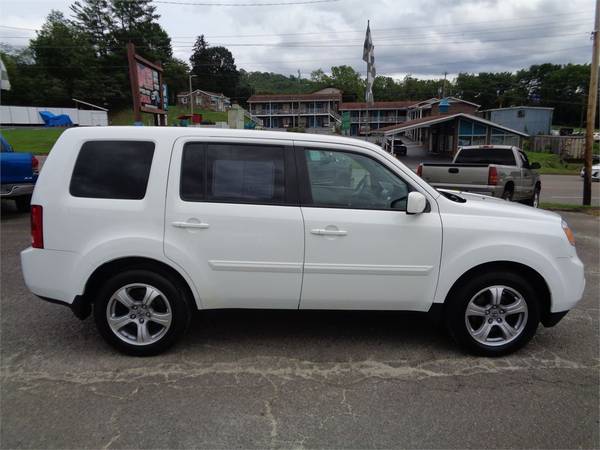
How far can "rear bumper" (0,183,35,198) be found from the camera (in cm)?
912

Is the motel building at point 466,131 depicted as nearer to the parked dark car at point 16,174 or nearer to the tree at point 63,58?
the parked dark car at point 16,174

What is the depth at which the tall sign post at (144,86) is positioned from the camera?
1274 centimetres

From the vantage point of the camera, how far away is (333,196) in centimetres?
356

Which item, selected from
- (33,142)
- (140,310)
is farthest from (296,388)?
(33,142)

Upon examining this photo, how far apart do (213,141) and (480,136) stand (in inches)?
1432

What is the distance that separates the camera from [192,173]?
350 centimetres

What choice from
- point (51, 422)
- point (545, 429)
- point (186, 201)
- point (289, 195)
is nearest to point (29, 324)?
point (51, 422)

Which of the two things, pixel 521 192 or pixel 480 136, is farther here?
pixel 480 136

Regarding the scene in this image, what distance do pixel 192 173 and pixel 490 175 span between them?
343 inches

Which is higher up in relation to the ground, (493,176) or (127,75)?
(127,75)

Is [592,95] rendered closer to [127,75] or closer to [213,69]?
[127,75]

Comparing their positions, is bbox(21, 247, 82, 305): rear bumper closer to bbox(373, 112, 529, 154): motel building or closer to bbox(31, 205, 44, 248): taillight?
bbox(31, 205, 44, 248): taillight

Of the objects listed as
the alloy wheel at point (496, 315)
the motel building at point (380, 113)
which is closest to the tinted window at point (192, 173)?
the alloy wheel at point (496, 315)

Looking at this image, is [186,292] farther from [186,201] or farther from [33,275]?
[33,275]
